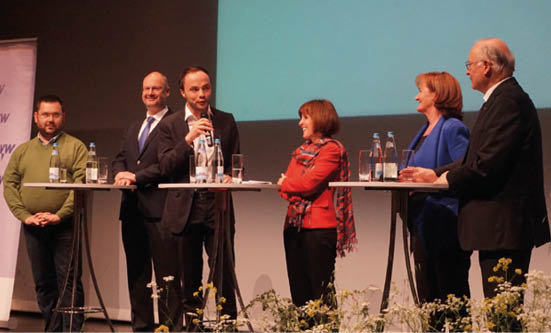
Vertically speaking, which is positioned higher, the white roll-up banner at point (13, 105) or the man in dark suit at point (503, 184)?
the white roll-up banner at point (13, 105)

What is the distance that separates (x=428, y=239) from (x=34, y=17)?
4.38m

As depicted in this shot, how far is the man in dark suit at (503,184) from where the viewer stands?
2799 millimetres

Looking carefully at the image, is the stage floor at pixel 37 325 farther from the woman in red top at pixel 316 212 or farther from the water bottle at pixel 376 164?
the water bottle at pixel 376 164

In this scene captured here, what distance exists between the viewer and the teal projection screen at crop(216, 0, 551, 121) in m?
4.25

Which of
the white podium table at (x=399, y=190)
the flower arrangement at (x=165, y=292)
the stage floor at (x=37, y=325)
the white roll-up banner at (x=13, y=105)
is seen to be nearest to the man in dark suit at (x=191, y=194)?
the flower arrangement at (x=165, y=292)

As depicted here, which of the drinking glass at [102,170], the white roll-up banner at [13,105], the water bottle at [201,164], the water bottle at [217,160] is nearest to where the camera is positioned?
the water bottle at [201,164]

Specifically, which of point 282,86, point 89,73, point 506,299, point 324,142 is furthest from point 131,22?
point 506,299

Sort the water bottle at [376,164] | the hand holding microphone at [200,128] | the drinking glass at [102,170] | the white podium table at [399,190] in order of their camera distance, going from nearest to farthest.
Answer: the white podium table at [399,190], the water bottle at [376,164], the hand holding microphone at [200,128], the drinking glass at [102,170]

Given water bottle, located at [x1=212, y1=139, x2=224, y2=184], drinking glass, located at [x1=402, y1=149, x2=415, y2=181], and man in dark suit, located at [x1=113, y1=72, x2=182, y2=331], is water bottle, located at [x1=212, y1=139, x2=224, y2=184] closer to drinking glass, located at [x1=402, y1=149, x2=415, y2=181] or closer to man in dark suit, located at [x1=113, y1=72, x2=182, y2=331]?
man in dark suit, located at [x1=113, y1=72, x2=182, y2=331]

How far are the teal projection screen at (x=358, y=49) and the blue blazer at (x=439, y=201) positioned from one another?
1.13m

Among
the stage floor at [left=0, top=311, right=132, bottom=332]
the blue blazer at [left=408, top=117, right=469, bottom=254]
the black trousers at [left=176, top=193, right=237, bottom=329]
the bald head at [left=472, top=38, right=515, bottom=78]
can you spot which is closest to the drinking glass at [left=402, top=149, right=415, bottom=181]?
the blue blazer at [left=408, top=117, right=469, bottom=254]

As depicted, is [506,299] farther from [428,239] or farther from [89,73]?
[89,73]

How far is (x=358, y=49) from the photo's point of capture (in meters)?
4.75

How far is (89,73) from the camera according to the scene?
19.4 feet
